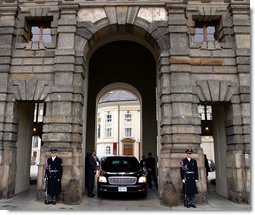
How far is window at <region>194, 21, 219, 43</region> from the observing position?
12.3 meters

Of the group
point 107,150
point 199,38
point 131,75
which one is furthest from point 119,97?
point 199,38

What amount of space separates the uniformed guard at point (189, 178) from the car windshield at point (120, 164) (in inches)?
99.8

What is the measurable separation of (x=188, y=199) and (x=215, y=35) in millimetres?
7524

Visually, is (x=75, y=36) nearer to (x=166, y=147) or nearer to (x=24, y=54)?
(x=24, y=54)

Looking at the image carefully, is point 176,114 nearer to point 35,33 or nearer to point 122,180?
point 122,180

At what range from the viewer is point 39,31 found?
1258 cm

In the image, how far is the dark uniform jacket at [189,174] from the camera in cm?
934

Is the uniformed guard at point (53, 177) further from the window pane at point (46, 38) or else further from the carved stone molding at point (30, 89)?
the window pane at point (46, 38)

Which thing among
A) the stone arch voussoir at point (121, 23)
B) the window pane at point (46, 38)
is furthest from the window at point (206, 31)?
the window pane at point (46, 38)

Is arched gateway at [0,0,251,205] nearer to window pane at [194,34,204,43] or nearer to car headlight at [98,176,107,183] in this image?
window pane at [194,34,204,43]

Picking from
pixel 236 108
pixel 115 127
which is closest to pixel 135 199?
pixel 236 108

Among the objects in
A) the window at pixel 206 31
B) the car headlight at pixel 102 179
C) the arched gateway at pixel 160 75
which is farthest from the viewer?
the window at pixel 206 31

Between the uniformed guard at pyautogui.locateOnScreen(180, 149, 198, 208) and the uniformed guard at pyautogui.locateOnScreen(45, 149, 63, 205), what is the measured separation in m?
4.41

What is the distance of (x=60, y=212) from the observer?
850cm
